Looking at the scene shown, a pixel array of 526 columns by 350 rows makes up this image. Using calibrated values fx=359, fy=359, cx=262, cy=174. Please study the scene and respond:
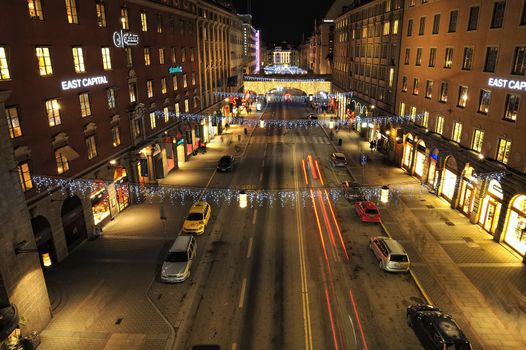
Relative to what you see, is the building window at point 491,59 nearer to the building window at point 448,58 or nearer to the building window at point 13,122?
the building window at point 448,58

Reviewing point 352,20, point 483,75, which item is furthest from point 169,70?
point 352,20

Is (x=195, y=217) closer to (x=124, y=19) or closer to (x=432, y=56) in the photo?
(x=124, y=19)

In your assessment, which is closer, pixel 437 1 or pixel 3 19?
pixel 3 19

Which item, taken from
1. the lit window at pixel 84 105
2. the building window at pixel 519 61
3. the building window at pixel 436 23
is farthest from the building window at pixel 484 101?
the lit window at pixel 84 105

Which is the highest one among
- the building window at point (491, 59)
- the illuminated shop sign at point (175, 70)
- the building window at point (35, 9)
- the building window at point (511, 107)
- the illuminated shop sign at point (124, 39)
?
the building window at point (35, 9)

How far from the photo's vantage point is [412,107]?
43469mm

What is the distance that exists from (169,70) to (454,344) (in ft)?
133

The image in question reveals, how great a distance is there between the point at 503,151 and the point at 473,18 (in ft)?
40.9

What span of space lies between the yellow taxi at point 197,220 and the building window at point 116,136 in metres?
9.62

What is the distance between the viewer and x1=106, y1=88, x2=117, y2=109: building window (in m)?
31.5

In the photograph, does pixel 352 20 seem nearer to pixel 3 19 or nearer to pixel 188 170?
pixel 188 170

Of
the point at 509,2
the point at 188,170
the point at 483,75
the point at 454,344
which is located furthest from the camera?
the point at 188,170

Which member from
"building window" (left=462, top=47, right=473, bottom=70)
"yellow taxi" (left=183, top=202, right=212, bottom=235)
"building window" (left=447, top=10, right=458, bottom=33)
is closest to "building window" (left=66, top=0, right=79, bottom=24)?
"yellow taxi" (left=183, top=202, right=212, bottom=235)

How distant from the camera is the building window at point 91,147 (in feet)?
94.3
